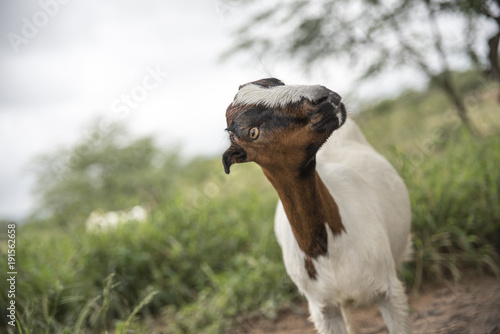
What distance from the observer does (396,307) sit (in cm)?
243

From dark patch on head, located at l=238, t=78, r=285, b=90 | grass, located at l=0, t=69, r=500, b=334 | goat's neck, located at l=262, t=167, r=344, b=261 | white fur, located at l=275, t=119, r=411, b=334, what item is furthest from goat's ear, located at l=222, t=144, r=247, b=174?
grass, located at l=0, t=69, r=500, b=334

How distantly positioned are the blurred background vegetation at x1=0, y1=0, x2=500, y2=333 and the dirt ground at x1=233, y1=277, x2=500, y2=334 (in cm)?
12

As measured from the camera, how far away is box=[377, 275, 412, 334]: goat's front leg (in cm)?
243

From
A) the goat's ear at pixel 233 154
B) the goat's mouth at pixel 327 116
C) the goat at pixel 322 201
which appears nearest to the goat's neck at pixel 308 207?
the goat at pixel 322 201

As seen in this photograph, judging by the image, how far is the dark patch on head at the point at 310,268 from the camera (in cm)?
228

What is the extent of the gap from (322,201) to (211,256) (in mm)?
3052

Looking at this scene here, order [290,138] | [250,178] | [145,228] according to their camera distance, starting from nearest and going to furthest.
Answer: [290,138], [145,228], [250,178]

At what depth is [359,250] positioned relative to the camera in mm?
2281

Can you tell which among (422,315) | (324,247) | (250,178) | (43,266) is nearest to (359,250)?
(324,247)

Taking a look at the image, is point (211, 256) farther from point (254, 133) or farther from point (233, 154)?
point (254, 133)

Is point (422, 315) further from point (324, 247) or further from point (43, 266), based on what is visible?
point (43, 266)

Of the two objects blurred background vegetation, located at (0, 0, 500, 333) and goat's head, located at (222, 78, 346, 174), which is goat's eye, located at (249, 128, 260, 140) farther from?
blurred background vegetation, located at (0, 0, 500, 333)

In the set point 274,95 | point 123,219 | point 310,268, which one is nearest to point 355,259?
point 310,268

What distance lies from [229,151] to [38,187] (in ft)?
36.3
